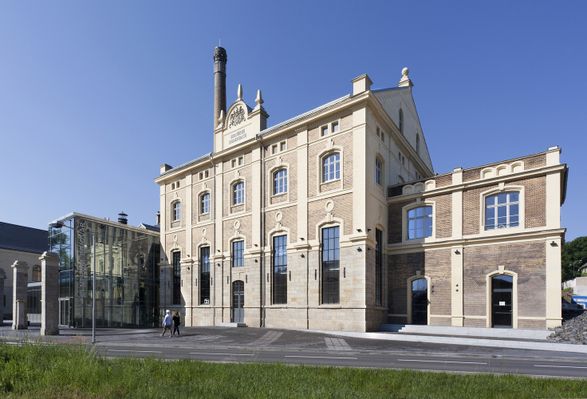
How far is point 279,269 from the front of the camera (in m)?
28.6

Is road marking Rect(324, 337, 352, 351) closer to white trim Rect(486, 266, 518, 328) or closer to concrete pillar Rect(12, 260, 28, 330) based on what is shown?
white trim Rect(486, 266, 518, 328)

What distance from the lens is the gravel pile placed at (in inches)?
704

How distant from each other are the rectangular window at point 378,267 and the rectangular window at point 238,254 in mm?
10774

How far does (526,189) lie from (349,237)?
33.5 ft

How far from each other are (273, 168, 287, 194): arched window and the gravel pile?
18.0 m

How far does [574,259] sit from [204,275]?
70.1 metres

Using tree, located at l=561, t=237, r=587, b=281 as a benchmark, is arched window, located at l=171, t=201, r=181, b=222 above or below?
above

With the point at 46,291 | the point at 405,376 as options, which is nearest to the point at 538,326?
the point at 405,376

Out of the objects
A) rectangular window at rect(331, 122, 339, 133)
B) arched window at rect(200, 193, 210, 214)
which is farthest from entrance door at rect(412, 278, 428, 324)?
arched window at rect(200, 193, 210, 214)

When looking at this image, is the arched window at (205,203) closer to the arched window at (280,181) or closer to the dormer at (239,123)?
the dormer at (239,123)

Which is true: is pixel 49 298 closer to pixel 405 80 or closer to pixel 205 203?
pixel 205 203

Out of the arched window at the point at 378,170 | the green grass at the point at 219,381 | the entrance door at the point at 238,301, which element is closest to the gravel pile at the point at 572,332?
the green grass at the point at 219,381

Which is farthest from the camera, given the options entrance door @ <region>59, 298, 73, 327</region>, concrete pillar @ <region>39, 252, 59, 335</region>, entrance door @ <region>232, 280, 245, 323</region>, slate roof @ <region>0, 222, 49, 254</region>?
slate roof @ <region>0, 222, 49, 254</region>

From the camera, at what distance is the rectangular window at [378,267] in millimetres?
25422
